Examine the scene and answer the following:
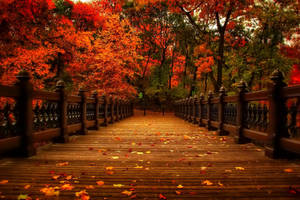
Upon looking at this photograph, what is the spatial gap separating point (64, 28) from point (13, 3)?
4519 millimetres

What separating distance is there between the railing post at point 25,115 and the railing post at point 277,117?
14.9 ft

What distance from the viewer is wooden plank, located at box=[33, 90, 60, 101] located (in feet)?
15.7

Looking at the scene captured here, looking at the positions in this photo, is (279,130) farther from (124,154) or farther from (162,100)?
(162,100)

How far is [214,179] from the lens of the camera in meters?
3.15

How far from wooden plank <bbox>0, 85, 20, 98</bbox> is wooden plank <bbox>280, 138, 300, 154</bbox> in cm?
483

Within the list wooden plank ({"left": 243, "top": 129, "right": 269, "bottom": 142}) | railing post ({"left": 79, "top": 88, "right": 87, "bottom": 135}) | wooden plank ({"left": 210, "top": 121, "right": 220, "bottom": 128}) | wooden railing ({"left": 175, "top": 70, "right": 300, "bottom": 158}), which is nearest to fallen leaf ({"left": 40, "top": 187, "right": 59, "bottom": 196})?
wooden railing ({"left": 175, "top": 70, "right": 300, "bottom": 158})

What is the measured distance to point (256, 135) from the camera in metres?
5.04

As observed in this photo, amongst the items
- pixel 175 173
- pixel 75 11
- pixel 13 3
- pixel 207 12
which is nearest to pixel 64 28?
pixel 13 3

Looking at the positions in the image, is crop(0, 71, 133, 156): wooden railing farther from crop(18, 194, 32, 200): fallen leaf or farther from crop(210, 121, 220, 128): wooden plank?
crop(210, 121, 220, 128): wooden plank

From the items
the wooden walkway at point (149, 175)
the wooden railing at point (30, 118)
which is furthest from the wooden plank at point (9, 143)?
the wooden walkway at point (149, 175)

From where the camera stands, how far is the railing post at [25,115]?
4277 mm

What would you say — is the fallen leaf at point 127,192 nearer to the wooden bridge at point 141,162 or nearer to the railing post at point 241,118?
the wooden bridge at point 141,162

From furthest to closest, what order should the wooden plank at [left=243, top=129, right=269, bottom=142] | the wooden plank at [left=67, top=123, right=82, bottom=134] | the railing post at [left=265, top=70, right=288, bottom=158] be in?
the wooden plank at [left=67, top=123, right=82, bottom=134]
the wooden plank at [left=243, top=129, right=269, bottom=142]
the railing post at [left=265, top=70, right=288, bottom=158]

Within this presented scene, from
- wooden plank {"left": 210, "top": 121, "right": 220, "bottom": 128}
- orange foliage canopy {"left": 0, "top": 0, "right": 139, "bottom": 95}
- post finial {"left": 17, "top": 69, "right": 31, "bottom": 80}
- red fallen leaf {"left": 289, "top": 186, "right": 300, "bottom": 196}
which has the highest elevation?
orange foliage canopy {"left": 0, "top": 0, "right": 139, "bottom": 95}
